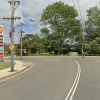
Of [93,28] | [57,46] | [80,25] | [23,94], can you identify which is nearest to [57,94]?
[23,94]

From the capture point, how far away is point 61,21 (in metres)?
66.6

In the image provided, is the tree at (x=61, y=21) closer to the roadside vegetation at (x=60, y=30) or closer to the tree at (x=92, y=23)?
the roadside vegetation at (x=60, y=30)

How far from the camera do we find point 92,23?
7888 cm

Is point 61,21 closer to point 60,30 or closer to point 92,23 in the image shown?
point 60,30

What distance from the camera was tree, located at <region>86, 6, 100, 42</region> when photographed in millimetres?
76125

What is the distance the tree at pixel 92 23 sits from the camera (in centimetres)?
7612

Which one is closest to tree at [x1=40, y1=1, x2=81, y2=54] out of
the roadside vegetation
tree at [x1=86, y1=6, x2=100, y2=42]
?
the roadside vegetation

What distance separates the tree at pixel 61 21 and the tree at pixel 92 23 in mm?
12640

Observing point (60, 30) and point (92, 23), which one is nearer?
point (60, 30)

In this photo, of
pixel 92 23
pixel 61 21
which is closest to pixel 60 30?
pixel 61 21

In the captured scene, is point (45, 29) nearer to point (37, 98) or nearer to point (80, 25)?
point (80, 25)

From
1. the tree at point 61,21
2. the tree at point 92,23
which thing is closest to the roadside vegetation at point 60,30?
the tree at point 61,21

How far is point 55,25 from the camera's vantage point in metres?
66.2

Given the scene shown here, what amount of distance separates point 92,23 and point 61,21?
66.0 ft
